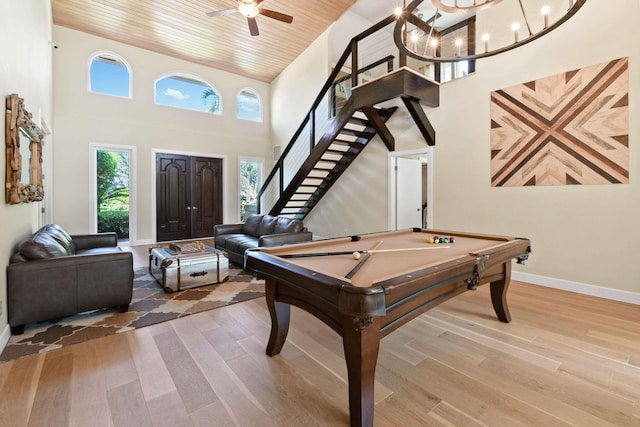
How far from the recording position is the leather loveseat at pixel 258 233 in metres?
4.40

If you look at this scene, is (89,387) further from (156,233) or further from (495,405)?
(156,233)

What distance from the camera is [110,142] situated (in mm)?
6488

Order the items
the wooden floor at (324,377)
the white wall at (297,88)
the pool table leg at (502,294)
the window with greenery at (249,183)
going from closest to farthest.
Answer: the wooden floor at (324,377) → the pool table leg at (502,294) → the white wall at (297,88) → the window with greenery at (249,183)

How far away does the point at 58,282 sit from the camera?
105 inches

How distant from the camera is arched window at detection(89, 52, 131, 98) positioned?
6355 mm

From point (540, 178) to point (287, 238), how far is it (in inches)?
139

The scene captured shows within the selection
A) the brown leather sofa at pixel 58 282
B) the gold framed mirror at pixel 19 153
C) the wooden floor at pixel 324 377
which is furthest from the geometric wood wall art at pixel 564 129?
the gold framed mirror at pixel 19 153

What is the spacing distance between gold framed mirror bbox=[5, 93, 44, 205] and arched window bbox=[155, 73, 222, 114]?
14.0 ft

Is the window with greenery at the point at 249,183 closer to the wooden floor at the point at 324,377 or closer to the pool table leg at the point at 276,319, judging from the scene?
the wooden floor at the point at 324,377

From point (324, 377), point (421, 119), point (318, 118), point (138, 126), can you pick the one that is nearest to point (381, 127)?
point (421, 119)

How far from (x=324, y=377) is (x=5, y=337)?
2.61 m

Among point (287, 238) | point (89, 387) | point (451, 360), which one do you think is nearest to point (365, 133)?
point (287, 238)

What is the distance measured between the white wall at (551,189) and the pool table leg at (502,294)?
1657 mm

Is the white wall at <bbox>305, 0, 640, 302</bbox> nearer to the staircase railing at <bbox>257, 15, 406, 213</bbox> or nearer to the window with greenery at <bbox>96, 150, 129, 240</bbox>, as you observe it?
the staircase railing at <bbox>257, 15, 406, 213</bbox>
